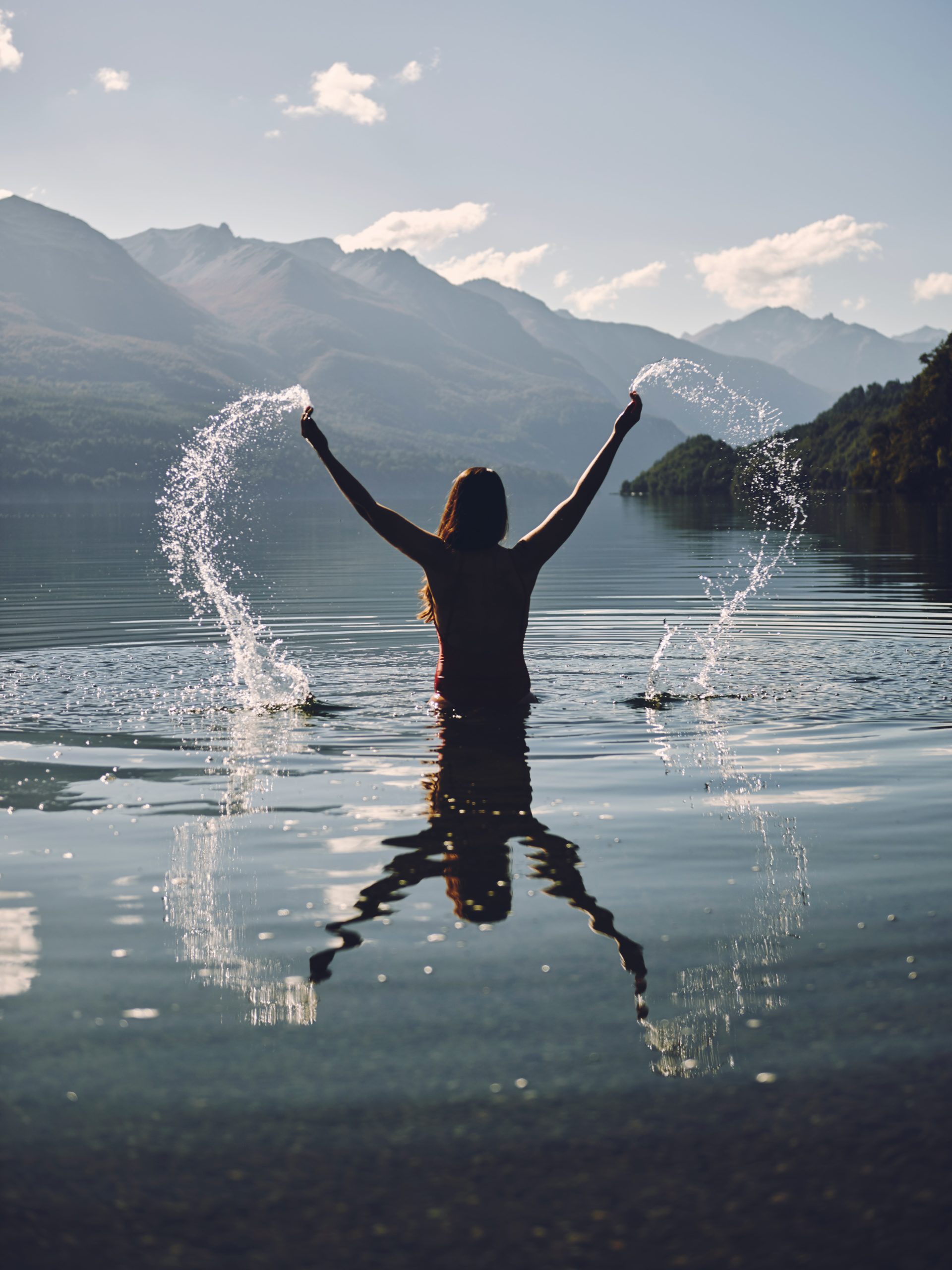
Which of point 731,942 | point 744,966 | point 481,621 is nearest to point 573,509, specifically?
point 481,621

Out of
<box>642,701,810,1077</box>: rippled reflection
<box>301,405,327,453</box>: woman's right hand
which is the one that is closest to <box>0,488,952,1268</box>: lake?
<box>642,701,810,1077</box>: rippled reflection

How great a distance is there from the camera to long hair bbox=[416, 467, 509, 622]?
1104cm

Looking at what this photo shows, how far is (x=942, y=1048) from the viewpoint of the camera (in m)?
4.73

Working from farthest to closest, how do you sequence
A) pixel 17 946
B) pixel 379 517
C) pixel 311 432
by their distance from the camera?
pixel 379 517
pixel 311 432
pixel 17 946

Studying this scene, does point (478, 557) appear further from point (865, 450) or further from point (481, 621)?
point (865, 450)

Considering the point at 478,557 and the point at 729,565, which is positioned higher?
the point at 729,565

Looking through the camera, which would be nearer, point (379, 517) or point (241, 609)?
point (379, 517)

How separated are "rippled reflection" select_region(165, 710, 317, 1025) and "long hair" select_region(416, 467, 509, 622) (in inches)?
95.3

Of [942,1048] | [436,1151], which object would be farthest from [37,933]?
[942,1048]

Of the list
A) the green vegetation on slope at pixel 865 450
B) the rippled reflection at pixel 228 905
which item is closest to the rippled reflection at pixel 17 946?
the rippled reflection at pixel 228 905

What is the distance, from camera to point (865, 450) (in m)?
142

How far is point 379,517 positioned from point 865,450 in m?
140

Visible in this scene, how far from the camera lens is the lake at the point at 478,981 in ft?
12.1

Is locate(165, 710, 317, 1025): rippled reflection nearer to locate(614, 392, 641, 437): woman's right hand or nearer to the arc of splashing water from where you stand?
the arc of splashing water
